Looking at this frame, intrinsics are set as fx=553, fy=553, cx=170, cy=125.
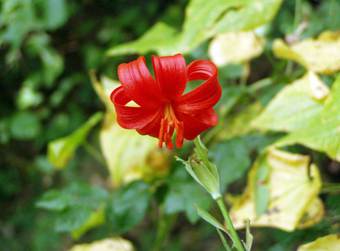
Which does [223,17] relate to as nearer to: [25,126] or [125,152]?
[125,152]

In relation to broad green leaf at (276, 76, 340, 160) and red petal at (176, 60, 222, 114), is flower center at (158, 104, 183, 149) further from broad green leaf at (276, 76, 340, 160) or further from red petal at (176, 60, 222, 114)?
broad green leaf at (276, 76, 340, 160)

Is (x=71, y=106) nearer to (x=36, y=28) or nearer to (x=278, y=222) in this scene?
(x=36, y=28)

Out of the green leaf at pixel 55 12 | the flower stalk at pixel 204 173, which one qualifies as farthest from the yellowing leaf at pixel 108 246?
the green leaf at pixel 55 12

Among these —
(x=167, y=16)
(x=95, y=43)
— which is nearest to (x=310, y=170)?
(x=167, y=16)

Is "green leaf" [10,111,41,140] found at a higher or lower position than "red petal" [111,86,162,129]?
lower

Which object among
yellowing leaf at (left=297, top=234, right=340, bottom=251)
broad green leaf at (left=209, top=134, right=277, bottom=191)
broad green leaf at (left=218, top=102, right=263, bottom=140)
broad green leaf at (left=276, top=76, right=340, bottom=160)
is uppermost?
broad green leaf at (left=276, top=76, right=340, bottom=160)

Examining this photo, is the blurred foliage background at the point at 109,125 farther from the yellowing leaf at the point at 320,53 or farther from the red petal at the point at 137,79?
the red petal at the point at 137,79

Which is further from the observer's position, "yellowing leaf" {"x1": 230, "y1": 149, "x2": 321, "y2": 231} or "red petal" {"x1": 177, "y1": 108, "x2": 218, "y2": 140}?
"yellowing leaf" {"x1": 230, "y1": 149, "x2": 321, "y2": 231}

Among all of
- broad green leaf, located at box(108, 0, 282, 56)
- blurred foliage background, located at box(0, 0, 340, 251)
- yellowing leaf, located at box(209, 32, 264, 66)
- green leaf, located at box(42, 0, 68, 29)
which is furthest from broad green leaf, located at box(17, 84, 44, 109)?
broad green leaf, located at box(108, 0, 282, 56)
